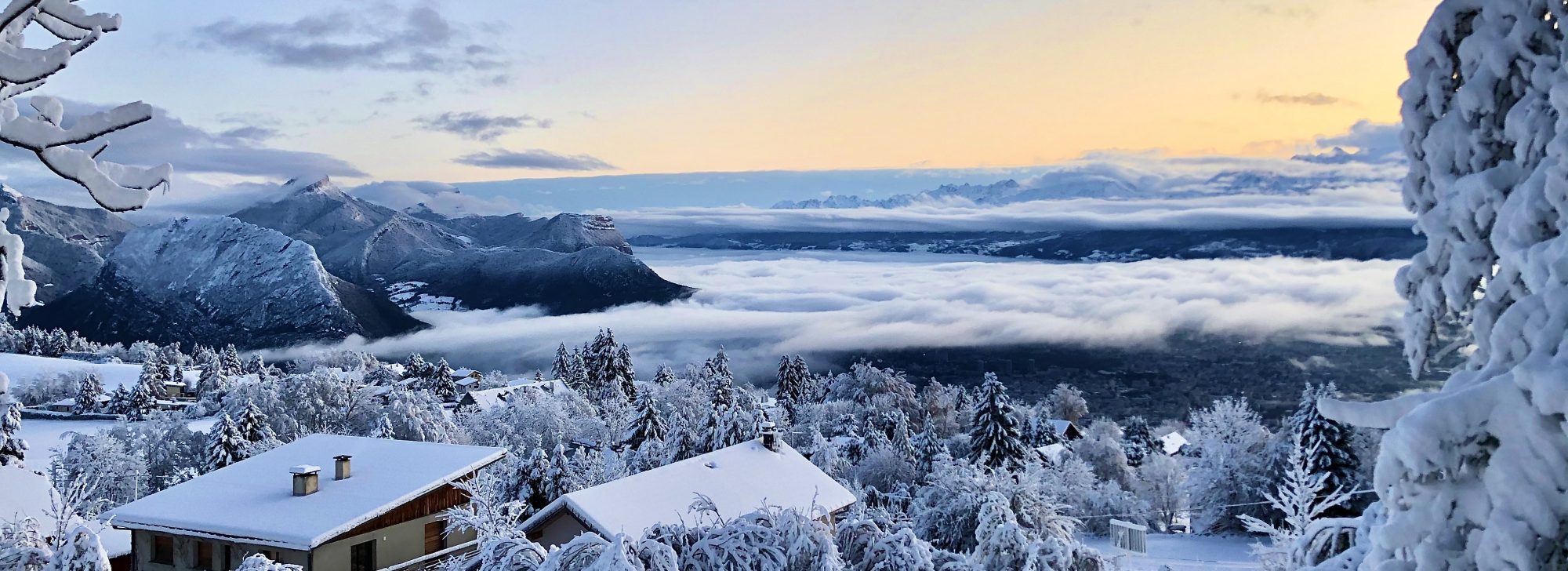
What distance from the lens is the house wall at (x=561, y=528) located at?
808 inches

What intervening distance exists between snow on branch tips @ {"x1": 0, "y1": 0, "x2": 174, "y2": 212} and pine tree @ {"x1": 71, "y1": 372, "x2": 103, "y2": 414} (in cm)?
A: 6583

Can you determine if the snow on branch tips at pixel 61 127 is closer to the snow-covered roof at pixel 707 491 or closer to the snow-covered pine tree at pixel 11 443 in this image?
the snow-covered roof at pixel 707 491

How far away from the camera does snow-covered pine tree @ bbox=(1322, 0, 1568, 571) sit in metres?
2.71

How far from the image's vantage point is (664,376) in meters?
75.9

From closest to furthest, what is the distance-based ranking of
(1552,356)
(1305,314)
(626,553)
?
(1552,356)
(626,553)
(1305,314)

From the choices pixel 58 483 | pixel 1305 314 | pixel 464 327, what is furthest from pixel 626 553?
pixel 464 327

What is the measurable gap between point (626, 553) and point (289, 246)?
122 metres

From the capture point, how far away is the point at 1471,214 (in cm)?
336

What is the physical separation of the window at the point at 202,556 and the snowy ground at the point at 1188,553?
65.6 ft

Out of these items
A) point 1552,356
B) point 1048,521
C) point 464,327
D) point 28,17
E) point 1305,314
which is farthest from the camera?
point 464,327

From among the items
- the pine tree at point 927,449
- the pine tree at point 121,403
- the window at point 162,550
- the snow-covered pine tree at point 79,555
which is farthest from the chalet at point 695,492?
the pine tree at point 121,403

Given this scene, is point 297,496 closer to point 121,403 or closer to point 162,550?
point 162,550

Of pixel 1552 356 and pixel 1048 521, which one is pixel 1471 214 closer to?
pixel 1552 356

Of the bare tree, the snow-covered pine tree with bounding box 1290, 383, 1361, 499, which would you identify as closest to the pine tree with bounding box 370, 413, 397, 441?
the snow-covered pine tree with bounding box 1290, 383, 1361, 499
